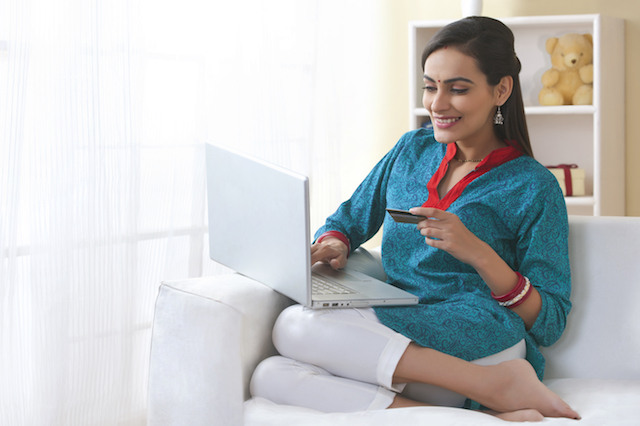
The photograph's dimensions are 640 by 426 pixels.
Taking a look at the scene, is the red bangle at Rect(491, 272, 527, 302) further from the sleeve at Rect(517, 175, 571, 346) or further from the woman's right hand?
the woman's right hand

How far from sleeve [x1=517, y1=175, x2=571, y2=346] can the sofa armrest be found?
1.83 feet

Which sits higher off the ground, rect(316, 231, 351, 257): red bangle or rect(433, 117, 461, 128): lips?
rect(433, 117, 461, 128): lips

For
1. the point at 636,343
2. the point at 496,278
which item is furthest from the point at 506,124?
the point at 636,343

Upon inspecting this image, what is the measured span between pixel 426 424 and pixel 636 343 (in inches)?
23.0

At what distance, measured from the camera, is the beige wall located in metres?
2.63

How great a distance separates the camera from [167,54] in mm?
1867

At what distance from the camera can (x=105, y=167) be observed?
5.50 ft

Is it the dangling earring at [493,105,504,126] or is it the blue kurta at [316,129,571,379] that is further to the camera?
the dangling earring at [493,105,504,126]

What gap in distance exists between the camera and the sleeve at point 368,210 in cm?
162

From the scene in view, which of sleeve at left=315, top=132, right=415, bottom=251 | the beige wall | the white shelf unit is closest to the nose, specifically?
sleeve at left=315, top=132, right=415, bottom=251

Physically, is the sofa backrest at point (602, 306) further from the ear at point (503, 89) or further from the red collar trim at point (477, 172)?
the ear at point (503, 89)

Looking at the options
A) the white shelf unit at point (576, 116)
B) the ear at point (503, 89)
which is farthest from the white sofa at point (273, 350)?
the white shelf unit at point (576, 116)

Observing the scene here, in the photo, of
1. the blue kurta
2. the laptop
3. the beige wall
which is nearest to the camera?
the laptop

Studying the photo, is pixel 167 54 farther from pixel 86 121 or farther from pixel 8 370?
pixel 8 370
